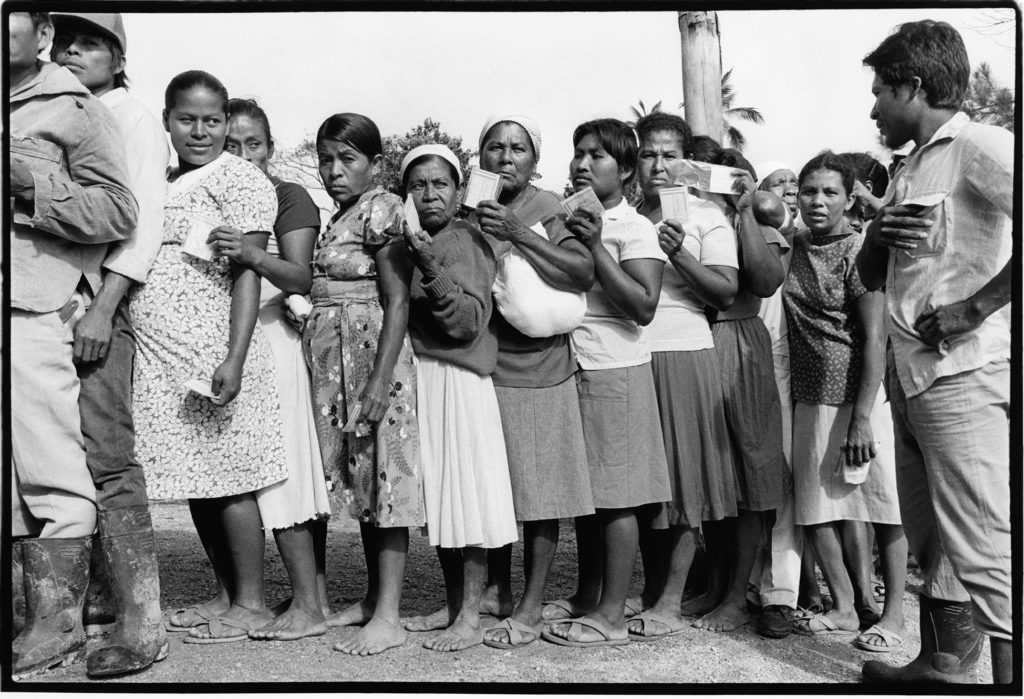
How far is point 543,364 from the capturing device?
4.00m

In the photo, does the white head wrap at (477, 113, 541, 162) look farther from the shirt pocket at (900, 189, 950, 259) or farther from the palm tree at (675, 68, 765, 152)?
the palm tree at (675, 68, 765, 152)

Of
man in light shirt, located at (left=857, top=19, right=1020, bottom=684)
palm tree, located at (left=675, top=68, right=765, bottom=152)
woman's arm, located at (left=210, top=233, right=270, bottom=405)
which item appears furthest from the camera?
palm tree, located at (left=675, top=68, right=765, bottom=152)

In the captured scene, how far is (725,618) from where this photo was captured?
421 cm

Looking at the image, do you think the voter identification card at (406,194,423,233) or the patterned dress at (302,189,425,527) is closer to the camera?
the voter identification card at (406,194,423,233)

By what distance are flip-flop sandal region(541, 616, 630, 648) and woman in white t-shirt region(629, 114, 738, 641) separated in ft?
0.60

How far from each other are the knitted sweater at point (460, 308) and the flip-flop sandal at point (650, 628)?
1249mm

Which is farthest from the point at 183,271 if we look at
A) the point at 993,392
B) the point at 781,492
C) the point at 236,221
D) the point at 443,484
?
the point at 993,392

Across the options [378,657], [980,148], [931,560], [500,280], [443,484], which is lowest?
[378,657]

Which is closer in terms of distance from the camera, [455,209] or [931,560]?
[931,560]

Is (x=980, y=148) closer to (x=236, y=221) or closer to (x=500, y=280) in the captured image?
(x=500, y=280)

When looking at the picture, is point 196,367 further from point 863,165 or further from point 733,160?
point 863,165

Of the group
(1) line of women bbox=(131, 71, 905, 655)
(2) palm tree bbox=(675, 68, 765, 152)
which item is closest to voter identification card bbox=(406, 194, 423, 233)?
(1) line of women bbox=(131, 71, 905, 655)

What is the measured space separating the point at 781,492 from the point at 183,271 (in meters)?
2.70

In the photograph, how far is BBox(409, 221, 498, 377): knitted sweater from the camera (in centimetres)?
376
